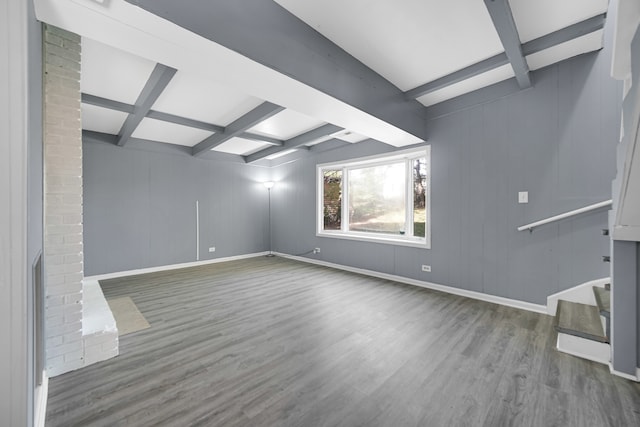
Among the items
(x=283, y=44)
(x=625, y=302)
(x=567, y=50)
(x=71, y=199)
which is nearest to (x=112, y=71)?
(x=71, y=199)

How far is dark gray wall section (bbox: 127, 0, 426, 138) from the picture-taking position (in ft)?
5.07

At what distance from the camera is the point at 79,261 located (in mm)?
1955

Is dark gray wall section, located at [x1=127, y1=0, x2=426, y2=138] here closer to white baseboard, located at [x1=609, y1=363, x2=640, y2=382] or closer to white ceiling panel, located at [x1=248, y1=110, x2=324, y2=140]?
white ceiling panel, located at [x1=248, y1=110, x2=324, y2=140]

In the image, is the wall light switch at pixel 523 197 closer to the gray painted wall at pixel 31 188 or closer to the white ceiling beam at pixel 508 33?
the white ceiling beam at pixel 508 33

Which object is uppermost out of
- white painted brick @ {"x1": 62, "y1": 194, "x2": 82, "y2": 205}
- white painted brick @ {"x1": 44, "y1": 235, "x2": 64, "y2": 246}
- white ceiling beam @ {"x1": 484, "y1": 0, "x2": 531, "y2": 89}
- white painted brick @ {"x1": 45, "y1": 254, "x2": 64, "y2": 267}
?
white ceiling beam @ {"x1": 484, "y1": 0, "x2": 531, "y2": 89}

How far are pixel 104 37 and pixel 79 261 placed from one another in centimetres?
157

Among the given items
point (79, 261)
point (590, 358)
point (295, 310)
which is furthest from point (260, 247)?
point (590, 358)

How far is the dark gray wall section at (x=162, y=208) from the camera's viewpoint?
175 inches

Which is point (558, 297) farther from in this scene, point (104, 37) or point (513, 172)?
point (104, 37)

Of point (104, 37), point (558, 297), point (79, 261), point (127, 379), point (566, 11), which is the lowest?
point (127, 379)

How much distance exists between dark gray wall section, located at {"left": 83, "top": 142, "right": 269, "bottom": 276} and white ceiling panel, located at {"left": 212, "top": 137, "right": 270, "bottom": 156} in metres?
0.37

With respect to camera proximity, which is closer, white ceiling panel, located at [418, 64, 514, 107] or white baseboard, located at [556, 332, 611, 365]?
white baseboard, located at [556, 332, 611, 365]

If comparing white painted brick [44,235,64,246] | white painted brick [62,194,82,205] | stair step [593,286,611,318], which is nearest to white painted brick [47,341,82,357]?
white painted brick [44,235,64,246]

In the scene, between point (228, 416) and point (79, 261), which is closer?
point (228, 416)
